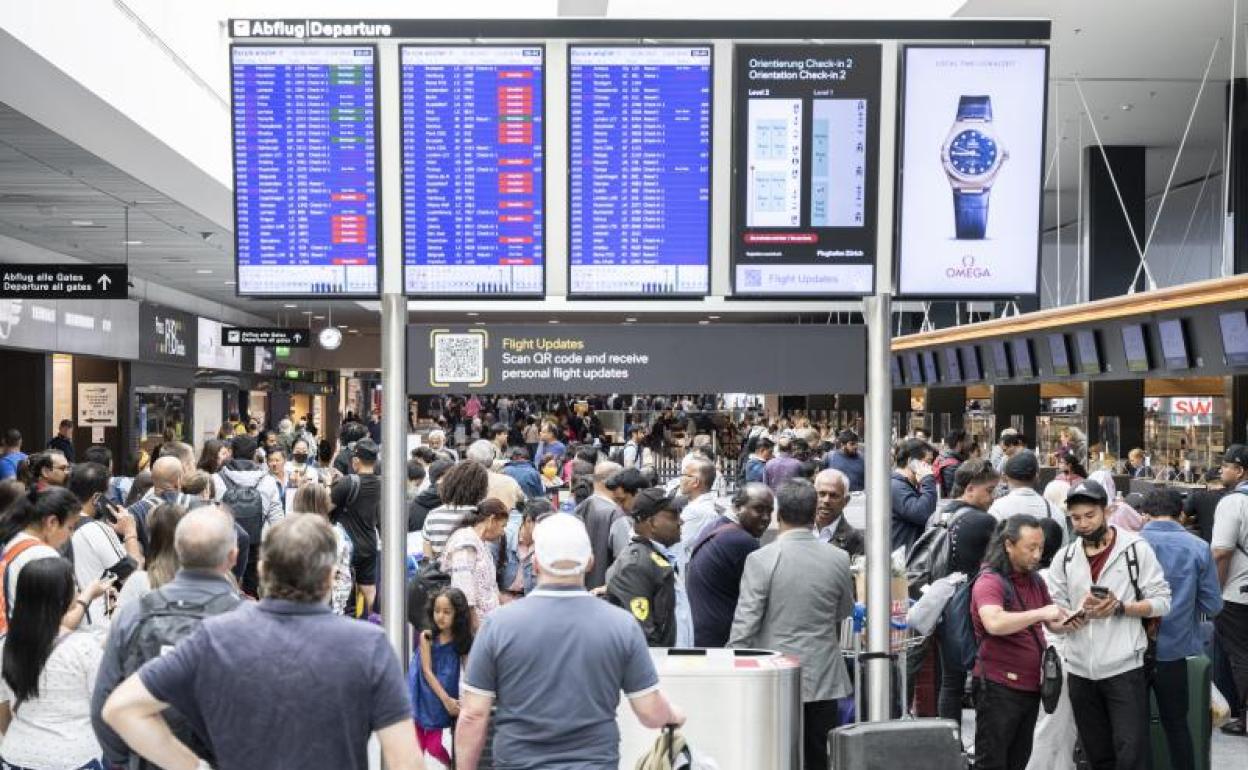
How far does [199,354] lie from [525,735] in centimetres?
2223

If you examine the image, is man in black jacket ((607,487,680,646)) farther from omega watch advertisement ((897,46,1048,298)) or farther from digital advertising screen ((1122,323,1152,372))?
digital advertising screen ((1122,323,1152,372))

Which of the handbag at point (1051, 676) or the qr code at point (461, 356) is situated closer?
the qr code at point (461, 356)

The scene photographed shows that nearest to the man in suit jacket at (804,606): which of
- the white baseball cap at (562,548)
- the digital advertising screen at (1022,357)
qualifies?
the white baseball cap at (562,548)

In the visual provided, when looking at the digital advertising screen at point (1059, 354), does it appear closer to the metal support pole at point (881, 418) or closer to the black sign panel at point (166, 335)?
the metal support pole at point (881, 418)

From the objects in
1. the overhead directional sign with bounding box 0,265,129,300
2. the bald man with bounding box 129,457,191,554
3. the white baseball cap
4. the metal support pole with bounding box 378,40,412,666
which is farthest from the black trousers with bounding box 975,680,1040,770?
the overhead directional sign with bounding box 0,265,129,300

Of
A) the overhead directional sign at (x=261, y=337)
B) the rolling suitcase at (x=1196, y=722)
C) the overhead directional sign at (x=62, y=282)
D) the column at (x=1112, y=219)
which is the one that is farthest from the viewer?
the overhead directional sign at (x=261, y=337)

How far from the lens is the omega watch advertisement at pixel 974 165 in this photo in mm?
5465

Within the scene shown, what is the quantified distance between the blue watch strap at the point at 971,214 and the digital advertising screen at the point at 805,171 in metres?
0.36

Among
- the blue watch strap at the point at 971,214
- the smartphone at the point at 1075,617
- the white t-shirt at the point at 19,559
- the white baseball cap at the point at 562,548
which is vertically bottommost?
the smartphone at the point at 1075,617

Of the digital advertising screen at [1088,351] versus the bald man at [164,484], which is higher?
the digital advertising screen at [1088,351]

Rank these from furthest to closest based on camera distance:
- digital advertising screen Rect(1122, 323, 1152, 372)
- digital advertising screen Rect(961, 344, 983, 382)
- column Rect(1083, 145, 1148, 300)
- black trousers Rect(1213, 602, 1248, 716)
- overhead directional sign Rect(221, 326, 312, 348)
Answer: overhead directional sign Rect(221, 326, 312, 348)
digital advertising screen Rect(961, 344, 983, 382)
column Rect(1083, 145, 1148, 300)
digital advertising screen Rect(1122, 323, 1152, 372)
black trousers Rect(1213, 602, 1248, 716)

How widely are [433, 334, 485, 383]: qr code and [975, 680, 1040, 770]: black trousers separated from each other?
105 inches

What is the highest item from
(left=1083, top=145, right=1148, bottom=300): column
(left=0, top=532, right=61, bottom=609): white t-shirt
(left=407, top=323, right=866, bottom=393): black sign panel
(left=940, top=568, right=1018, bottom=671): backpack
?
(left=1083, top=145, right=1148, bottom=300): column

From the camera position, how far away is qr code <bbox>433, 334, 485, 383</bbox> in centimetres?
541
